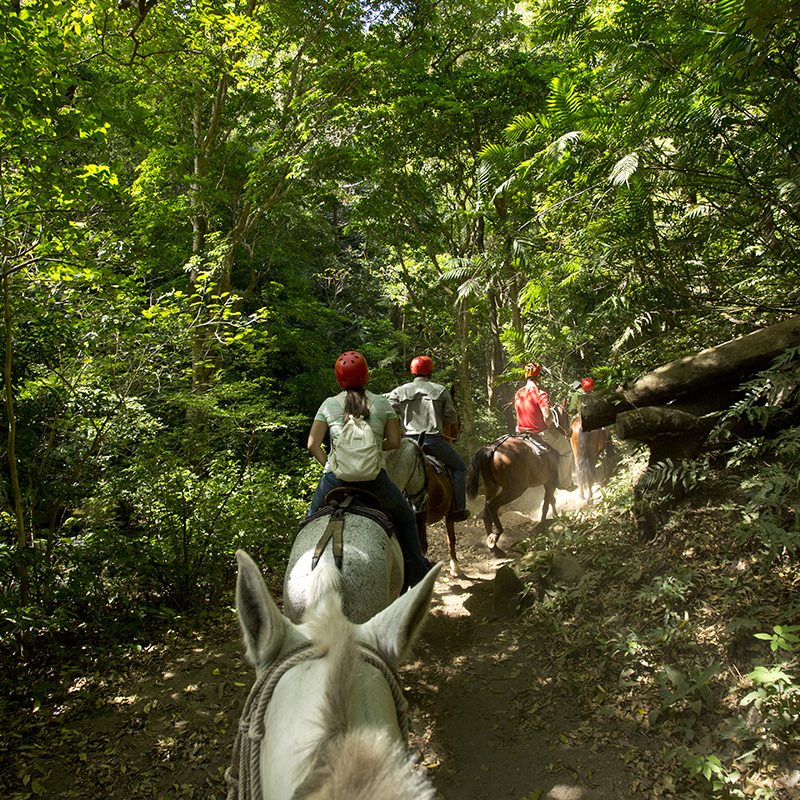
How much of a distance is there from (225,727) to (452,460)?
3.99 m

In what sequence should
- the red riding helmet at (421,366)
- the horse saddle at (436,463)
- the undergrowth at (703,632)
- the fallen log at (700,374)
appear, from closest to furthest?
the undergrowth at (703,632) → the fallen log at (700,374) → the horse saddle at (436,463) → the red riding helmet at (421,366)

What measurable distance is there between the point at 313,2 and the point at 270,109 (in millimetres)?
2265

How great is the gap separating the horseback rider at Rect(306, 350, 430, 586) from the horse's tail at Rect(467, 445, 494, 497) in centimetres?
404

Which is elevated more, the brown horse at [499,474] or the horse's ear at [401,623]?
the horse's ear at [401,623]

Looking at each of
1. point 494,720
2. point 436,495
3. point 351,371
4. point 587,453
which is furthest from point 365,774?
point 587,453

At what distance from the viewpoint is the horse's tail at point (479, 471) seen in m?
8.16

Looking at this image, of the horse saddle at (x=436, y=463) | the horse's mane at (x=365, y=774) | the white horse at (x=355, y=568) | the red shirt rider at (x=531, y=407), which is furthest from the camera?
the red shirt rider at (x=531, y=407)

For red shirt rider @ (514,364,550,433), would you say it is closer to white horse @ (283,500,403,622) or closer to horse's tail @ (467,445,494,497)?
horse's tail @ (467,445,494,497)

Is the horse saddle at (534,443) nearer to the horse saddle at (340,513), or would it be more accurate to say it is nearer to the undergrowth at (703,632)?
the undergrowth at (703,632)

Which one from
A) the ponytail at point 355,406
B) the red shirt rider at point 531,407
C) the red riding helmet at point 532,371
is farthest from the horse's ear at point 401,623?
the red shirt rider at point 531,407

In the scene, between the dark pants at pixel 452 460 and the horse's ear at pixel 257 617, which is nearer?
the horse's ear at pixel 257 617

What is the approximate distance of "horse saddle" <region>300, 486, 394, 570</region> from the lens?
9.57 feet

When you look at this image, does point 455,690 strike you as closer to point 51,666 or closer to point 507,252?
point 51,666

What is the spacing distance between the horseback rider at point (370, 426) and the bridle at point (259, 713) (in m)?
2.09
